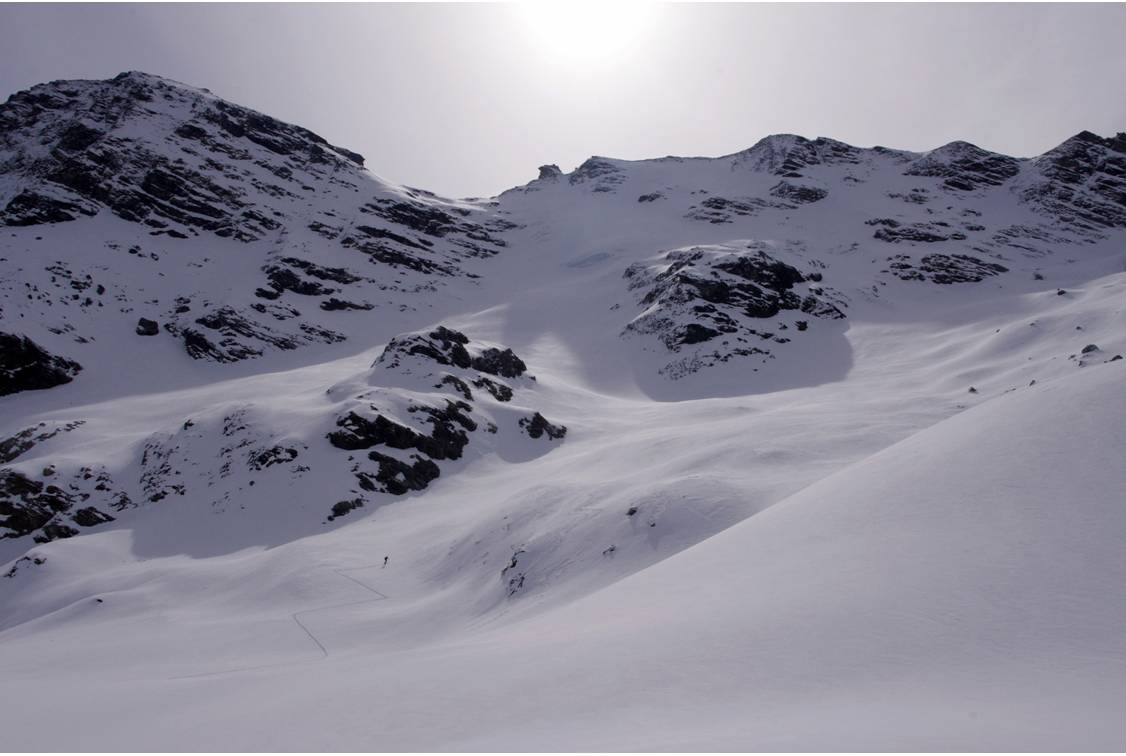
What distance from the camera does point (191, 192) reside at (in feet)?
265

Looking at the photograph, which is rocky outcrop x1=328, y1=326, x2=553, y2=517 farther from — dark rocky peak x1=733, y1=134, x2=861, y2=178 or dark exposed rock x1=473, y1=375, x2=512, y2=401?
dark rocky peak x1=733, y1=134, x2=861, y2=178

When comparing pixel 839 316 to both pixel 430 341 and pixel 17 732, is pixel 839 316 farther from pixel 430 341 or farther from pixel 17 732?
pixel 17 732

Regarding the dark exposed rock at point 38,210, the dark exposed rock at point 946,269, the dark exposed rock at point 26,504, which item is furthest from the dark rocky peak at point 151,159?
the dark exposed rock at point 946,269

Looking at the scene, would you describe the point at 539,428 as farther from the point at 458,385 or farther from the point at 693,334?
the point at 693,334

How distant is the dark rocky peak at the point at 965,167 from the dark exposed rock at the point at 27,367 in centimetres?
11999

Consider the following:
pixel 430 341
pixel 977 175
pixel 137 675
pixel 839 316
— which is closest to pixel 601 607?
pixel 137 675

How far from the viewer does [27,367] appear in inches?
1811

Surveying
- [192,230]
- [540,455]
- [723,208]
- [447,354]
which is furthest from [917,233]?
[192,230]

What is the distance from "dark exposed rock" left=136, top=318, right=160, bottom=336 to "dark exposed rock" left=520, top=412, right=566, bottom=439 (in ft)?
128

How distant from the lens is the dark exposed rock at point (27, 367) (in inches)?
1769

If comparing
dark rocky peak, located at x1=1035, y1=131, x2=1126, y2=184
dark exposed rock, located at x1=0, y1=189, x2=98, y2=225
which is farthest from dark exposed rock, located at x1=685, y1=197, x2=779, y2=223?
dark exposed rock, located at x1=0, y1=189, x2=98, y2=225

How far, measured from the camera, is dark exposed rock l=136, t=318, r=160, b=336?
2234 inches

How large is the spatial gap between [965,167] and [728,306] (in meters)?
73.2

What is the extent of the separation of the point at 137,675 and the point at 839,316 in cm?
6371
